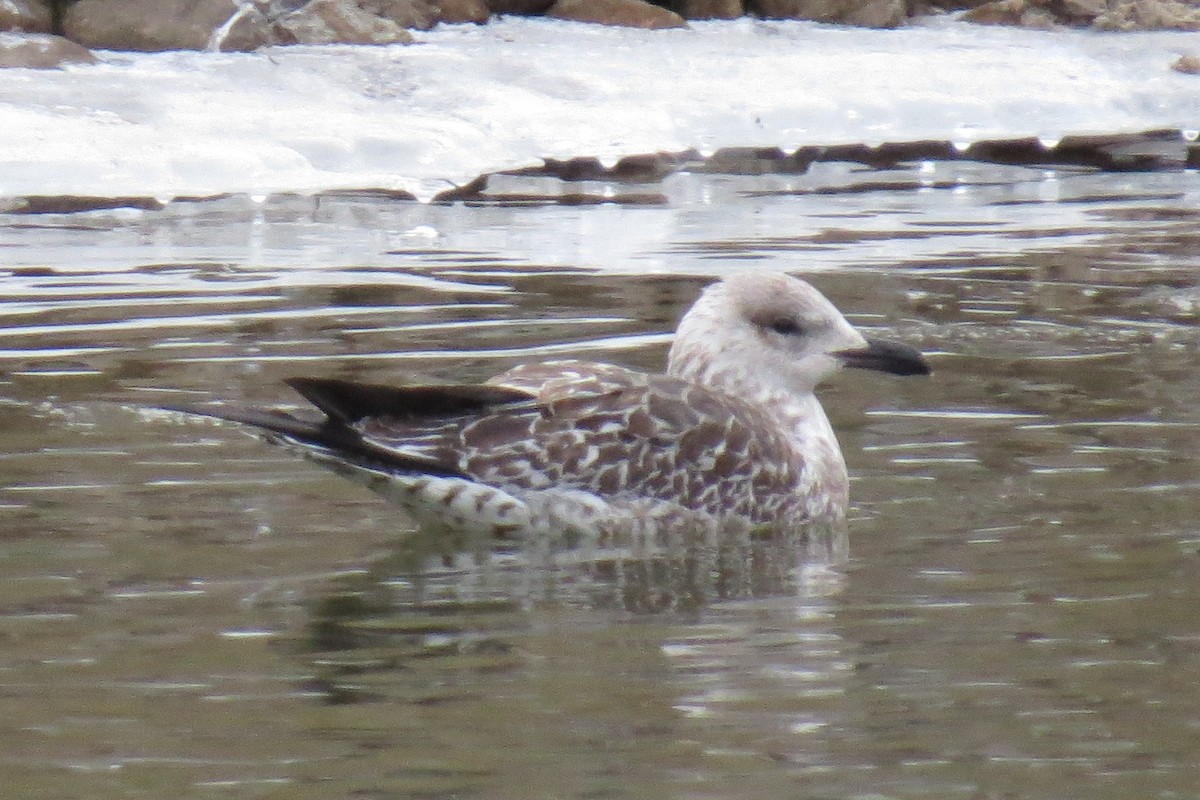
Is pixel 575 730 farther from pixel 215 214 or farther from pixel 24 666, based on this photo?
pixel 215 214

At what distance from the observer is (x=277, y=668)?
503 centimetres

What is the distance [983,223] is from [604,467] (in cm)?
755

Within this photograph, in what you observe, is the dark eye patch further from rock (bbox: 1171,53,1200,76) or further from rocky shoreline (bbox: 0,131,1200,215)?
rock (bbox: 1171,53,1200,76)

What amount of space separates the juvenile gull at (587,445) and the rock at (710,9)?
36.7 ft

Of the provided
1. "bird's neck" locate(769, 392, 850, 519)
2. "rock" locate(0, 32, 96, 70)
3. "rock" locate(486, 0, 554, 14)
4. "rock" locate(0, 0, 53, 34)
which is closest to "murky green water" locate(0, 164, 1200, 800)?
"bird's neck" locate(769, 392, 850, 519)

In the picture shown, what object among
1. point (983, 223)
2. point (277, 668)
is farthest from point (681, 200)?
point (277, 668)

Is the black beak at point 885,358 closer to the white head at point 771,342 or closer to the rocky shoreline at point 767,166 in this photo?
the white head at point 771,342

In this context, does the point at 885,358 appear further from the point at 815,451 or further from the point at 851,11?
the point at 851,11

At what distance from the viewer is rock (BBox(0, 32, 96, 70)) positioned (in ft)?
49.8

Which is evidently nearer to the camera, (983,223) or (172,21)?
(983,223)

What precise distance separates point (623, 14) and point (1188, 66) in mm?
4144

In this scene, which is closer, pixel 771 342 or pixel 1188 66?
pixel 771 342

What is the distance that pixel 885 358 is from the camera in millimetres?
7203

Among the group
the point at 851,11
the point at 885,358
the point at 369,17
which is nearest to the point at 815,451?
the point at 885,358
